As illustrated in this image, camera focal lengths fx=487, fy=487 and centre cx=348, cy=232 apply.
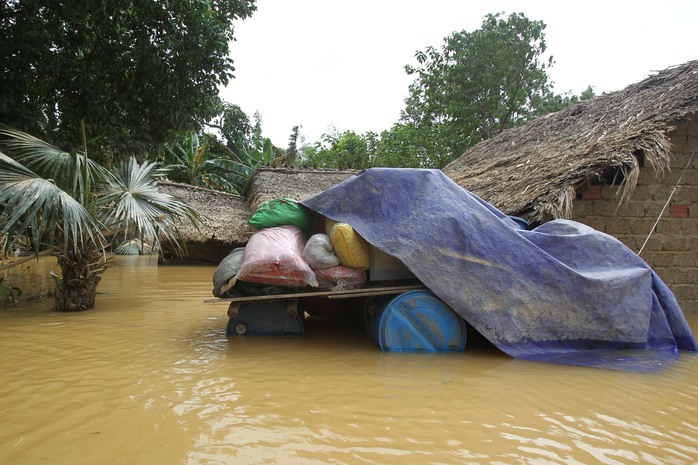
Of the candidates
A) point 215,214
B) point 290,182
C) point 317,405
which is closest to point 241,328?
point 317,405

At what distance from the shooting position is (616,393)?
293 cm

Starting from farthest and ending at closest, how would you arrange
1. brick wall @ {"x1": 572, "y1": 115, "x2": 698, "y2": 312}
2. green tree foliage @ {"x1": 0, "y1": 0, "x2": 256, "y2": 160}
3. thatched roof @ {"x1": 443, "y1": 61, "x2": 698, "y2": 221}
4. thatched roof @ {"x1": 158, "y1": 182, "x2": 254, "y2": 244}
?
thatched roof @ {"x1": 158, "y1": 182, "x2": 254, "y2": 244}, green tree foliage @ {"x1": 0, "y1": 0, "x2": 256, "y2": 160}, brick wall @ {"x1": 572, "y1": 115, "x2": 698, "y2": 312}, thatched roof @ {"x1": 443, "y1": 61, "x2": 698, "y2": 221}

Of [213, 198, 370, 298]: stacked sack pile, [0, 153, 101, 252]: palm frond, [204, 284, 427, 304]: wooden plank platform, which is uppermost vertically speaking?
[0, 153, 101, 252]: palm frond

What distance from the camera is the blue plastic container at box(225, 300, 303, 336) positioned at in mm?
4297

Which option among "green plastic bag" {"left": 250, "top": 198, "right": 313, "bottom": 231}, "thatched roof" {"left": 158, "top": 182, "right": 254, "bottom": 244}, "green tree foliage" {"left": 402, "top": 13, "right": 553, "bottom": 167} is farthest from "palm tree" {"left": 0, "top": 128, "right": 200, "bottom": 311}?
"green tree foliage" {"left": 402, "top": 13, "right": 553, "bottom": 167}

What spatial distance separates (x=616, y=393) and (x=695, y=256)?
3842mm

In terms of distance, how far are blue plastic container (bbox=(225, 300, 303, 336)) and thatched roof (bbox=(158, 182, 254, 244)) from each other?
7591 millimetres

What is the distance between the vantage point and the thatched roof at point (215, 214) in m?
12.4

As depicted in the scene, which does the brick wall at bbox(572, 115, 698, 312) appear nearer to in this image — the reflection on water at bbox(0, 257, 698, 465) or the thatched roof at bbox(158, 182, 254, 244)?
the reflection on water at bbox(0, 257, 698, 465)

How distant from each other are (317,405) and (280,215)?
217 cm

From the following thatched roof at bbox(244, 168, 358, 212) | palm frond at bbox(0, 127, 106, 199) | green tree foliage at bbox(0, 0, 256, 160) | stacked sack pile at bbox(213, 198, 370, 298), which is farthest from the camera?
thatched roof at bbox(244, 168, 358, 212)

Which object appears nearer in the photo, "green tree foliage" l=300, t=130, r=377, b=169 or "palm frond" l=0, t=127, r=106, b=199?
"palm frond" l=0, t=127, r=106, b=199

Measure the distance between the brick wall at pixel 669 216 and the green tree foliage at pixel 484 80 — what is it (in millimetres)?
9814

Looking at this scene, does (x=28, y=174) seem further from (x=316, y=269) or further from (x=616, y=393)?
(x=616, y=393)
